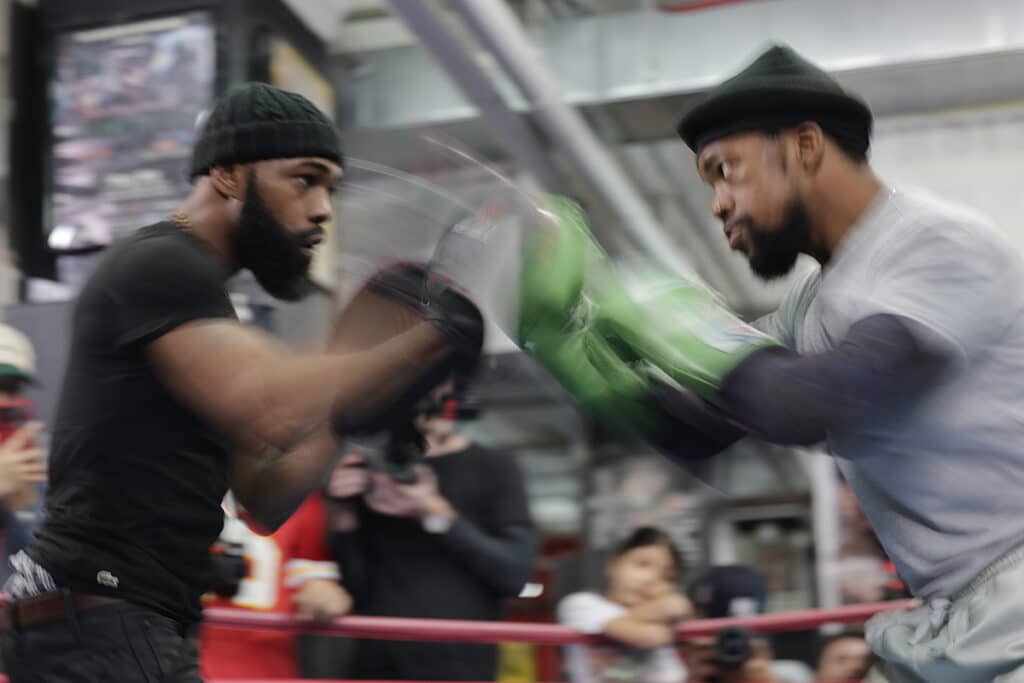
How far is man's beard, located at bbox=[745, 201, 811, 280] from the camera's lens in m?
2.16

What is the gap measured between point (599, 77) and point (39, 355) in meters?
3.32

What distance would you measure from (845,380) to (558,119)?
527cm

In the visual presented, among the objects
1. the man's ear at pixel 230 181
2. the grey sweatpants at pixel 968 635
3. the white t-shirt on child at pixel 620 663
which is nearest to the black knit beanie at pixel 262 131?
the man's ear at pixel 230 181

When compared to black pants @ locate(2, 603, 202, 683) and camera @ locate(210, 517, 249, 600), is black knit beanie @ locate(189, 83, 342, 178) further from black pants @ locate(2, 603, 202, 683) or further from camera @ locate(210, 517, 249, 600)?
camera @ locate(210, 517, 249, 600)

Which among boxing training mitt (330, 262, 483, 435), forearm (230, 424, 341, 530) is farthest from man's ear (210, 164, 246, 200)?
forearm (230, 424, 341, 530)

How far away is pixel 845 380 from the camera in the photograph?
1837mm

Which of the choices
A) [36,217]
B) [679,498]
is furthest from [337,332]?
[679,498]

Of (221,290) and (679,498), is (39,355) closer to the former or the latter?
(221,290)

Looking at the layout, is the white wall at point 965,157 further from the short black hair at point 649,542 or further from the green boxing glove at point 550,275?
the green boxing glove at point 550,275

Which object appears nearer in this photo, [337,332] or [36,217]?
[337,332]

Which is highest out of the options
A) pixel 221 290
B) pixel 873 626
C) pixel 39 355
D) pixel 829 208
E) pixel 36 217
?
pixel 36 217

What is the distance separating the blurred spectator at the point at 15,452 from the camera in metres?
3.29

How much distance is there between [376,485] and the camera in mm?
3520

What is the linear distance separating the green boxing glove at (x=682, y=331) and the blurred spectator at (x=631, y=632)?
1.19 meters
